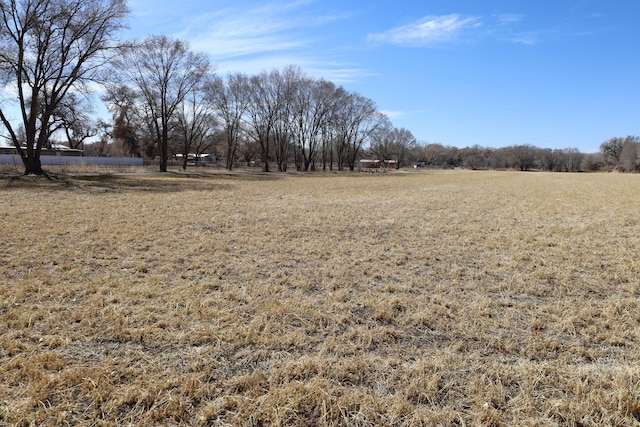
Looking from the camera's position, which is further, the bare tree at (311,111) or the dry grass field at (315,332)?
the bare tree at (311,111)

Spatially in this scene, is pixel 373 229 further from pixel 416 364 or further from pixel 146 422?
pixel 146 422

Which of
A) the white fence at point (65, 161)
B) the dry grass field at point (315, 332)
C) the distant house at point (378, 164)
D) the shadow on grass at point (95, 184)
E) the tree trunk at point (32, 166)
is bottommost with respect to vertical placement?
the dry grass field at point (315, 332)

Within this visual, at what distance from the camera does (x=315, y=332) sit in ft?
11.3

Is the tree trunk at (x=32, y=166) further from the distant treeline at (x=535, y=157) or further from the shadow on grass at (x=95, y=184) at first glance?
the distant treeline at (x=535, y=157)

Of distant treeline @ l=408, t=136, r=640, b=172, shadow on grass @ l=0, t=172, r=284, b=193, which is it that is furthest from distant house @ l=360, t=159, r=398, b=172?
shadow on grass @ l=0, t=172, r=284, b=193

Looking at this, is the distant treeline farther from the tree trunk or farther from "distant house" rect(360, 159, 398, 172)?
the tree trunk

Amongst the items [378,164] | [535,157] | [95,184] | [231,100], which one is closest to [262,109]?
[231,100]

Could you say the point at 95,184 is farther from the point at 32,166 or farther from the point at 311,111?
the point at 311,111

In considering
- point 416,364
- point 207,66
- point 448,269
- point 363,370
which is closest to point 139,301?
point 363,370

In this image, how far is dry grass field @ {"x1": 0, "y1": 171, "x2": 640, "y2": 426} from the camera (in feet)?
7.72

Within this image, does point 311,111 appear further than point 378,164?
No

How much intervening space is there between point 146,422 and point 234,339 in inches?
42.5

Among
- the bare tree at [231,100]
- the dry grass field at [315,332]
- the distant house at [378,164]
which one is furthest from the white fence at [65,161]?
the distant house at [378,164]

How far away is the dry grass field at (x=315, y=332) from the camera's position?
235 cm
